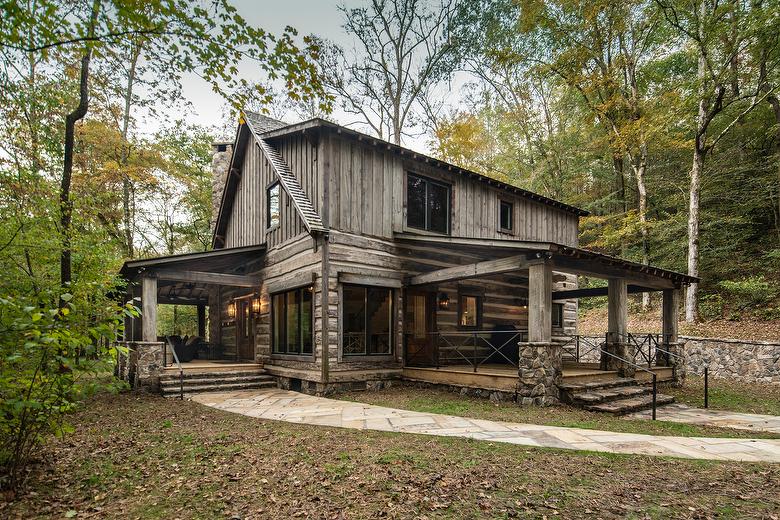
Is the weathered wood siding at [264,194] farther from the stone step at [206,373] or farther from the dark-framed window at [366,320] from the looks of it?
the stone step at [206,373]

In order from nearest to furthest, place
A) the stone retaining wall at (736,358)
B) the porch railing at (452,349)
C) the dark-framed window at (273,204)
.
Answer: the porch railing at (452,349)
the stone retaining wall at (736,358)
the dark-framed window at (273,204)

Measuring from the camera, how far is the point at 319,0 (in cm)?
997

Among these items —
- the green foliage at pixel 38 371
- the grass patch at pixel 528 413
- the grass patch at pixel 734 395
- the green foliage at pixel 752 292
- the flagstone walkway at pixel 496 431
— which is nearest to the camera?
the green foliage at pixel 38 371

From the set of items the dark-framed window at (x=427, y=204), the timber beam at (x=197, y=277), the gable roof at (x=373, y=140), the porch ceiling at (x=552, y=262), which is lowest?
the timber beam at (x=197, y=277)

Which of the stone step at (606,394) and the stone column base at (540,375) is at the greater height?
the stone column base at (540,375)

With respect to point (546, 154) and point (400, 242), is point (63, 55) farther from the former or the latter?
point (546, 154)

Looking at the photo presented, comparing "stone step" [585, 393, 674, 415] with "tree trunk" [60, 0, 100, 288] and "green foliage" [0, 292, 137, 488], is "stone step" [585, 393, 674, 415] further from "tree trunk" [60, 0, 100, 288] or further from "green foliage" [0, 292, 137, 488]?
"tree trunk" [60, 0, 100, 288]

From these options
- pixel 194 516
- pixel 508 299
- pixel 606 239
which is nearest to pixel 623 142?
pixel 606 239

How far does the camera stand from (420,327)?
39.0ft

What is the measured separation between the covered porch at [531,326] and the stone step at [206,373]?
4.58 metres

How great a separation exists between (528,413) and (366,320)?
467 centimetres

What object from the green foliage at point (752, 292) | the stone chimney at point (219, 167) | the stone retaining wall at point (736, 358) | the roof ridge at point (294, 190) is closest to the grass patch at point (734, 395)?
the stone retaining wall at point (736, 358)

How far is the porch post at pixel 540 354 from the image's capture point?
8164 mm

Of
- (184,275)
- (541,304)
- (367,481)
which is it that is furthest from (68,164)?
(541,304)
